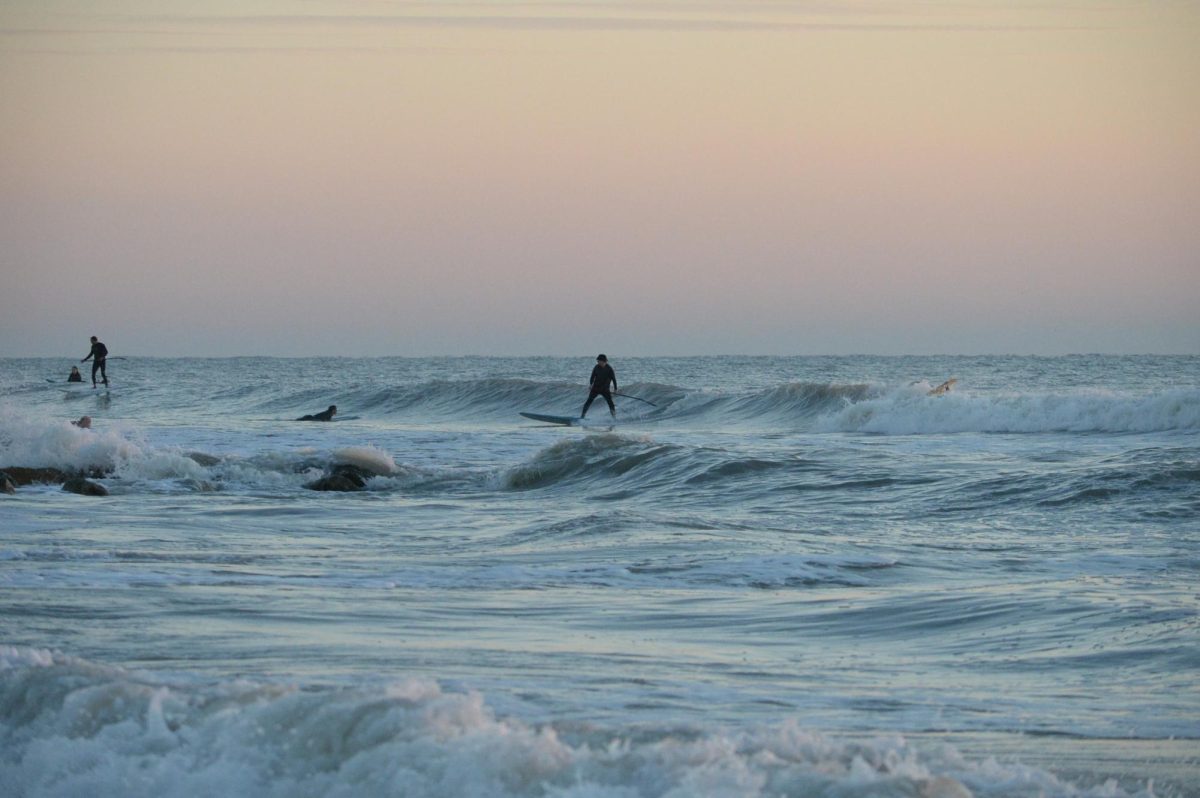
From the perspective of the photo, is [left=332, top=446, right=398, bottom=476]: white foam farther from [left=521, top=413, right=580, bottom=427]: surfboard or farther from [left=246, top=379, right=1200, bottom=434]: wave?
[left=246, top=379, right=1200, bottom=434]: wave

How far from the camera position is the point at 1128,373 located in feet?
184

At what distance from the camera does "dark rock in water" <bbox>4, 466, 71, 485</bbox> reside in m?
15.1

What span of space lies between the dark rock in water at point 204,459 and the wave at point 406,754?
13.5 metres

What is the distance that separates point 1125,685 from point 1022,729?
1.05 metres

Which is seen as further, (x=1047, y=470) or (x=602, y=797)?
(x=1047, y=470)

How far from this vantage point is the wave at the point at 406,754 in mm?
3943

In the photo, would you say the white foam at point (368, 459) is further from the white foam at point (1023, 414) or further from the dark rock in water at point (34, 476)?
the white foam at point (1023, 414)

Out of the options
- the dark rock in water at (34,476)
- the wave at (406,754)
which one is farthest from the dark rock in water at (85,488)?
the wave at (406,754)

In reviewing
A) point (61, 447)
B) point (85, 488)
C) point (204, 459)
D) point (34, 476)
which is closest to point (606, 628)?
point (85, 488)

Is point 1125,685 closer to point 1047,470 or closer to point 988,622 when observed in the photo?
point 988,622

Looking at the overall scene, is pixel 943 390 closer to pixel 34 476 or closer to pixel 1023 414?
pixel 1023 414

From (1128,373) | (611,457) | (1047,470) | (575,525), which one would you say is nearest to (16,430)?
(611,457)

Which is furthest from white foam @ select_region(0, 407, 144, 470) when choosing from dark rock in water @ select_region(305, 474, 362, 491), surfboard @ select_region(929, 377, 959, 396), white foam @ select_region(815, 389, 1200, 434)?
surfboard @ select_region(929, 377, 959, 396)

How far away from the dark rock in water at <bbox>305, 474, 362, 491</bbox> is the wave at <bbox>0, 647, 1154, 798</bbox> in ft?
36.4
